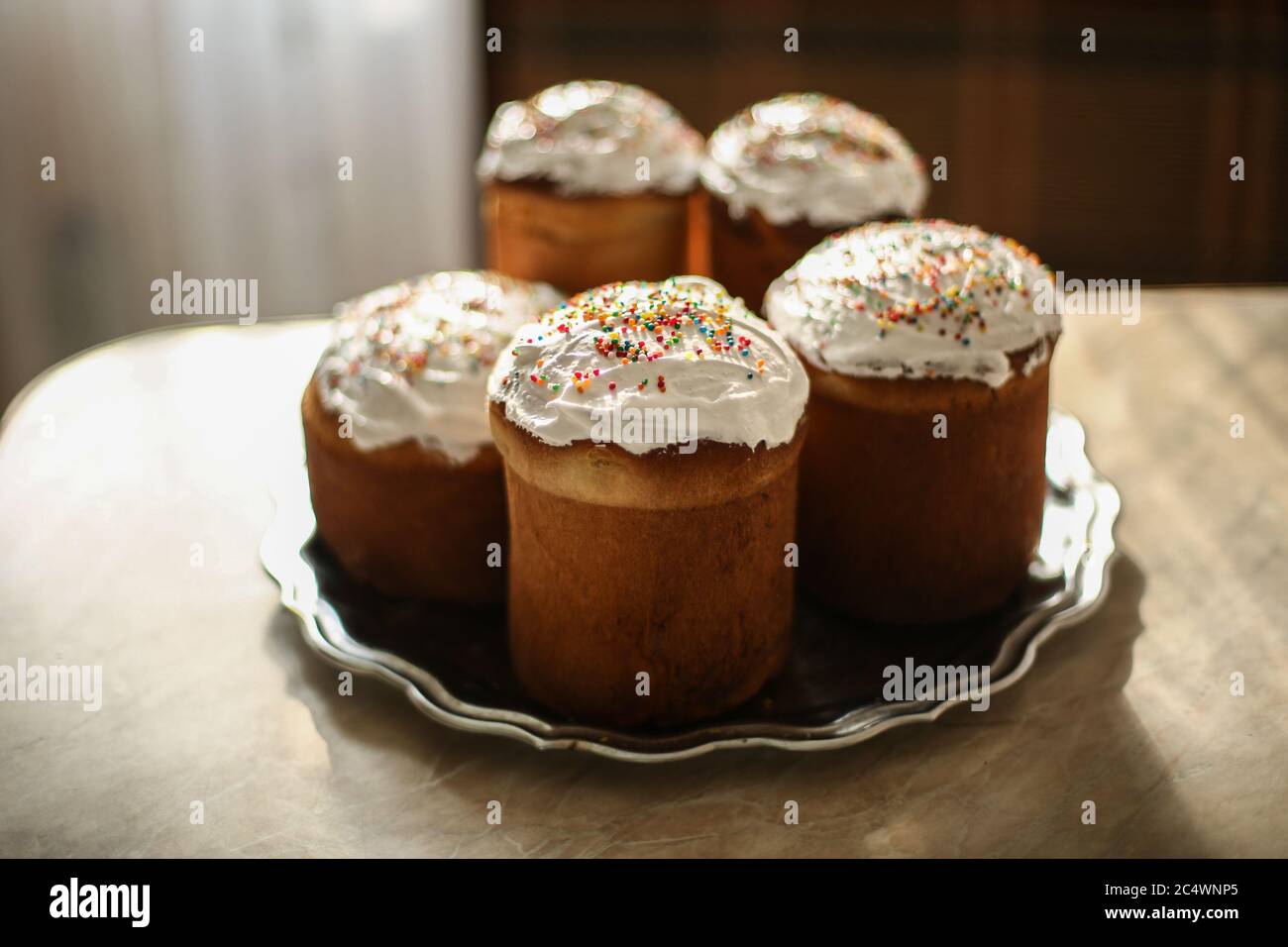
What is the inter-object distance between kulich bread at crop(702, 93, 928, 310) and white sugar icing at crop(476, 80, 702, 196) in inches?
2.3

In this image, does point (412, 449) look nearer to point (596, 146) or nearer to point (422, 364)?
point (422, 364)

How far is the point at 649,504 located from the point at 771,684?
10.7 inches

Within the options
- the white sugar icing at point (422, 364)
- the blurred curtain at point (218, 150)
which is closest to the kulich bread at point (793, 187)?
the white sugar icing at point (422, 364)

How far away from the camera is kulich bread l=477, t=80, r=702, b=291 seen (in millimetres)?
1874

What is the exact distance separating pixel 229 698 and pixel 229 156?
193cm

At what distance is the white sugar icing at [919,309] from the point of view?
55.4 inches

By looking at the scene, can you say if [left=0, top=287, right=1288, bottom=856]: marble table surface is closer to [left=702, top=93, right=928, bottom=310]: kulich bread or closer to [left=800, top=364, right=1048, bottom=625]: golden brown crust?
[left=800, top=364, right=1048, bottom=625]: golden brown crust

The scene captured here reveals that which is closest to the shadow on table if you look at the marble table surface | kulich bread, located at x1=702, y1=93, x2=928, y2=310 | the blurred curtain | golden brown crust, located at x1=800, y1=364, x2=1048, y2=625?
the marble table surface

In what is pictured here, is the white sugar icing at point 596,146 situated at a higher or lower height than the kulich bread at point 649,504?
higher

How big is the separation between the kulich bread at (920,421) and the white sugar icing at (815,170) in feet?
0.79

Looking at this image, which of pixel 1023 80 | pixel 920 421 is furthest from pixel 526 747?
pixel 1023 80

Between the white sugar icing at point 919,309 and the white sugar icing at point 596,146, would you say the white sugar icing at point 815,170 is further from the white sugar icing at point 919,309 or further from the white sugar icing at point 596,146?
the white sugar icing at point 919,309

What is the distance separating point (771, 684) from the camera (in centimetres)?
141

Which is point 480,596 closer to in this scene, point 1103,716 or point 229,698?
point 229,698
